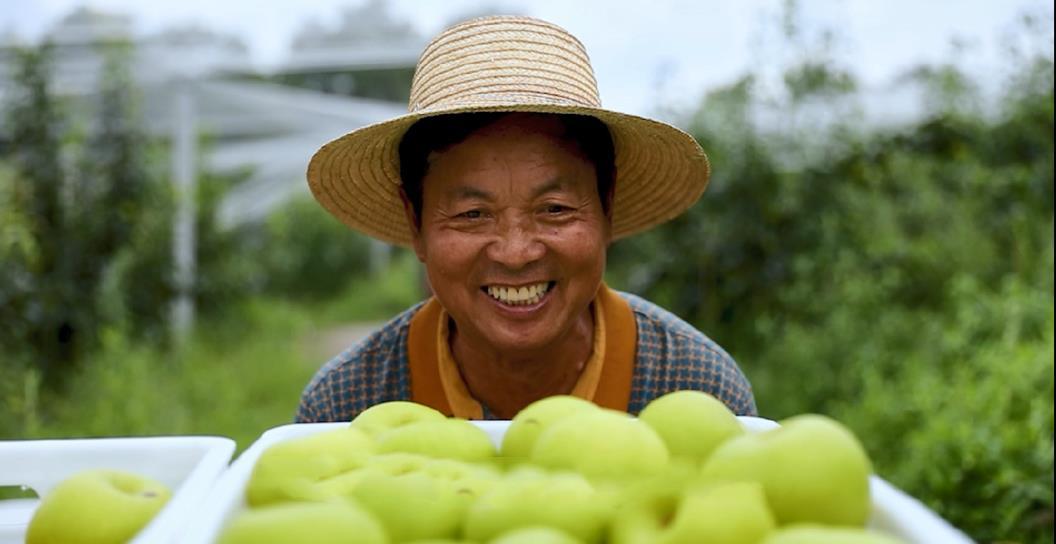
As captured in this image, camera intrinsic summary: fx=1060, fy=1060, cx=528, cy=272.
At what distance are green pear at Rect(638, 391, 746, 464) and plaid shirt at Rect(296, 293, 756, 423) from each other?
84 centimetres

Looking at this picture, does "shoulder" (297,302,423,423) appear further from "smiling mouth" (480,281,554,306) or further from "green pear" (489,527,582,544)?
"green pear" (489,527,582,544)

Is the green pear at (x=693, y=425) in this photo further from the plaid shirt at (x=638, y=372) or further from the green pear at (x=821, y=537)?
the plaid shirt at (x=638, y=372)

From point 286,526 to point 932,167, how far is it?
4.86 metres

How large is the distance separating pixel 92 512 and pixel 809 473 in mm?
634

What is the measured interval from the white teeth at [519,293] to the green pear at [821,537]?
878mm

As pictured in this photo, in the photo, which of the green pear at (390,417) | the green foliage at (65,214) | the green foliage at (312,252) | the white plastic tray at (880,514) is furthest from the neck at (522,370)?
the green foliage at (312,252)

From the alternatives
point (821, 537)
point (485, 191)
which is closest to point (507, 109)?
point (485, 191)

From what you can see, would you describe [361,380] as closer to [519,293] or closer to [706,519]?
[519,293]

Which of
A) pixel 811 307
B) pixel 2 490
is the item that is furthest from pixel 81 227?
pixel 811 307

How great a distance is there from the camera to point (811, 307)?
15.4 feet

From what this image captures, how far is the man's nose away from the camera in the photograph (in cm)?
156

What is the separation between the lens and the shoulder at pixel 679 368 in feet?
6.06

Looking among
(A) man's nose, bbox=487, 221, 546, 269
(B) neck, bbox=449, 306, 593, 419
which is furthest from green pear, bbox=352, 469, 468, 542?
(B) neck, bbox=449, 306, 593, 419

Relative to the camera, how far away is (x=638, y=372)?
1854 mm
